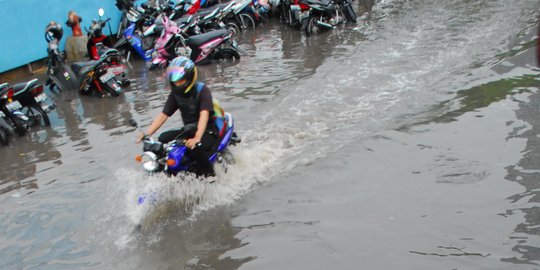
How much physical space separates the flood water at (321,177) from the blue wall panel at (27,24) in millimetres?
3579

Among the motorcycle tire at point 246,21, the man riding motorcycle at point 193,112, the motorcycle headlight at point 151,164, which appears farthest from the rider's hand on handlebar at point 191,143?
the motorcycle tire at point 246,21

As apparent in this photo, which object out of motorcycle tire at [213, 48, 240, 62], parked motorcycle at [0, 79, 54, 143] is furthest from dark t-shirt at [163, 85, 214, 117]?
motorcycle tire at [213, 48, 240, 62]

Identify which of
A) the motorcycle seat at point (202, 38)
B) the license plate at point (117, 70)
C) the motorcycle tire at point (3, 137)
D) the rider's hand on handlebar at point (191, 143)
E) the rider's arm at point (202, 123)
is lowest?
the motorcycle tire at point (3, 137)

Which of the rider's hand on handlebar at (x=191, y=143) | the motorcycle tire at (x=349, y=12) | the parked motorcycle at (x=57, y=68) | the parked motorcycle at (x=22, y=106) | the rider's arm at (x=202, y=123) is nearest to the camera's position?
the rider's hand on handlebar at (x=191, y=143)

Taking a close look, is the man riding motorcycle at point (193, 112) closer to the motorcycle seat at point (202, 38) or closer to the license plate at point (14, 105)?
the license plate at point (14, 105)

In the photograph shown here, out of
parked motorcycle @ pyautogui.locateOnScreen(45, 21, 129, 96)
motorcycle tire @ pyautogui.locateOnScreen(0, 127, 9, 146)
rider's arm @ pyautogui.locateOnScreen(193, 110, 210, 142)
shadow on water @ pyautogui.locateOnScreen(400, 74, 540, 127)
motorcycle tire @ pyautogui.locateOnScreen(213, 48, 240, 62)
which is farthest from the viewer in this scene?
motorcycle tire @ pyautogui.locateOnScreen(213, 48, 240, 62)

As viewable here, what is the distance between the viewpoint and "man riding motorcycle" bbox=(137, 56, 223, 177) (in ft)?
20.1

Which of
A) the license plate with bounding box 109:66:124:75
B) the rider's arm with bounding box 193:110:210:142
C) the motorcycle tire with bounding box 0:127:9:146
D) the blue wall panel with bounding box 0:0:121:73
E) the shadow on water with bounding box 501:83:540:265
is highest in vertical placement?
the blue wall panel with bounding box 0:0:121:73

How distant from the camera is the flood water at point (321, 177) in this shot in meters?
5.11

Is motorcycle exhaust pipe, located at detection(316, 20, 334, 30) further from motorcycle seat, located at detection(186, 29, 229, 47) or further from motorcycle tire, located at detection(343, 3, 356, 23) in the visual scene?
motorcycle seat, located at detection(186, 29, 229, 47)

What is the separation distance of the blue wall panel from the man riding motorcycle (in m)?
9.23

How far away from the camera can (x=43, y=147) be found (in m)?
9.12

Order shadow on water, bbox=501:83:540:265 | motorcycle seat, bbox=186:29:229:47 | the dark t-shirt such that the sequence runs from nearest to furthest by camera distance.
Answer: shadow on water, bbox=501:83:540:265
the dark t-shirt
motorcycle seat, bbox=186:29:229:47

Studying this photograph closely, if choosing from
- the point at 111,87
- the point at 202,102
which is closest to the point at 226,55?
the point at 111,87
